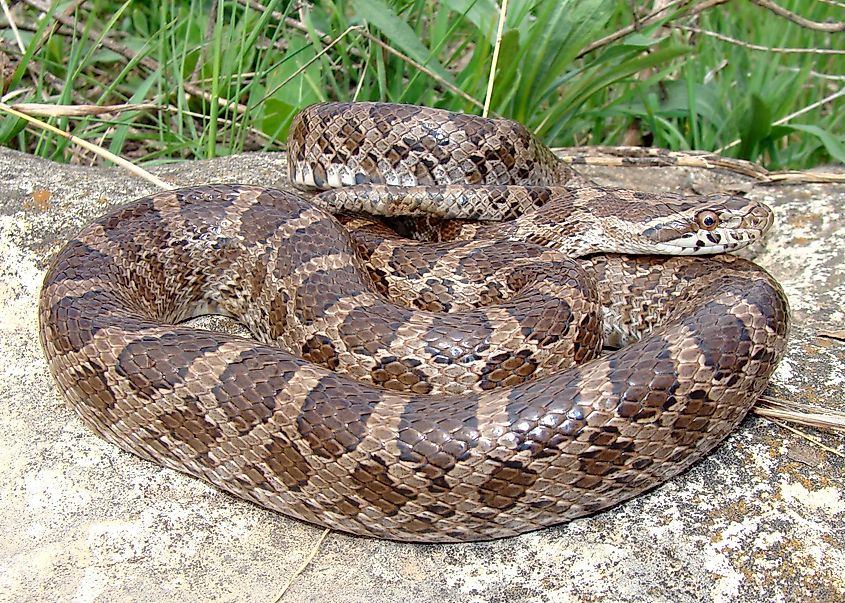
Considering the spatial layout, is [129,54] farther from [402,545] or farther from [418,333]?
[402,545]

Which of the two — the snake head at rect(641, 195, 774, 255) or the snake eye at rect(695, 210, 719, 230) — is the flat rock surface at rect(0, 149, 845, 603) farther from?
the snake eye at rect(695, 210, 719, 230)

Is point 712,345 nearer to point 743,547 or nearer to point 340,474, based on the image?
point 743,547

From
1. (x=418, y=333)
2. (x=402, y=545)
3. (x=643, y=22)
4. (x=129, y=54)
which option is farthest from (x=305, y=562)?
(x=129, y=54)

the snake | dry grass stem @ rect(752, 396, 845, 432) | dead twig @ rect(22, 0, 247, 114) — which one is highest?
dead twig @ rect(22, 0, 247, 114)

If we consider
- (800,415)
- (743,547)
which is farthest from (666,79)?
(743,547)

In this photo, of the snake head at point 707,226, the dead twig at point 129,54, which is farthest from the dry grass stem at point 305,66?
the snake head at point 707,226

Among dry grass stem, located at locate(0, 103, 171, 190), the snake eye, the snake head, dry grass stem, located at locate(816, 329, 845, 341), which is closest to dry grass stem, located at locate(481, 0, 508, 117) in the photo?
the snake head
